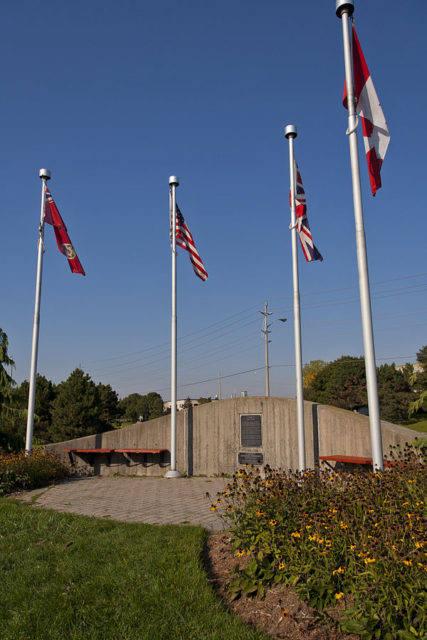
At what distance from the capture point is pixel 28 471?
1052cm

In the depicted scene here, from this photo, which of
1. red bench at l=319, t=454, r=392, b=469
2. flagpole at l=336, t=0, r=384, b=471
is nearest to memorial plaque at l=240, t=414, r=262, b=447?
red bench at l=319, t=454, r=392, b=469

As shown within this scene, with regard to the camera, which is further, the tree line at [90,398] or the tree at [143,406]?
the tree at [143,406]

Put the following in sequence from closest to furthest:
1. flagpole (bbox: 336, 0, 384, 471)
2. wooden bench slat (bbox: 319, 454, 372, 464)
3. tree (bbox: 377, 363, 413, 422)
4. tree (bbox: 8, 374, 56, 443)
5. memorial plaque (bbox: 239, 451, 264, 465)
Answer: flagpole (bbox: 336, 0, 384, 471) < wooden bench slat (bbox: 319, 454, 372, 464) < memorial plaque (bbox: 239, 451, 264, 465) < tree (bbox: 8, 374, 56, 443) < tree (bbox: 377, 363, 413, 422)

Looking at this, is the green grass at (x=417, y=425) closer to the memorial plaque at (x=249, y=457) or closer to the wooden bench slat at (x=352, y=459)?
the memorial plaque at (x=249, y=457)

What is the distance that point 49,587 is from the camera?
13.8 ft

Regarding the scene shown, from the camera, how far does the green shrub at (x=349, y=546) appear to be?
3111 mm

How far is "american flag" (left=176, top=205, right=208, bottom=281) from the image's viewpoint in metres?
12.8

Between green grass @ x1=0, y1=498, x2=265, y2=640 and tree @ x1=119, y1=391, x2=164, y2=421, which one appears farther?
tree @ x1=119, y1=391, x2=164, y2=421

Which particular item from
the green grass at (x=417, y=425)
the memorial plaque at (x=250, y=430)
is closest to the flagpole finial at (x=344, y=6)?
the memorial plaque at (x=250, y=430)

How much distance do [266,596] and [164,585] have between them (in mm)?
901

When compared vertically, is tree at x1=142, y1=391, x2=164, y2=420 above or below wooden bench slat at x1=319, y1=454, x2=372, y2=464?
above

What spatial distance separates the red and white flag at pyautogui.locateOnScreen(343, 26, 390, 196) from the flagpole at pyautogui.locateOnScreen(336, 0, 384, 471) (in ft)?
0.37

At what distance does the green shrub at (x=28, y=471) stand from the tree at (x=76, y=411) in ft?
44.8

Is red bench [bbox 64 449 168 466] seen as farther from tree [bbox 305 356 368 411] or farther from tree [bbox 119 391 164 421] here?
tree [bbox 119 391 164 421]
